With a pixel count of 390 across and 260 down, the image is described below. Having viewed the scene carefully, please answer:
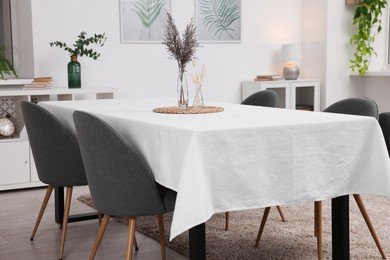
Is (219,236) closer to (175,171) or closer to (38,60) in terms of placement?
(175,171)

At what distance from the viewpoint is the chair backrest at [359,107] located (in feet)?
10.7

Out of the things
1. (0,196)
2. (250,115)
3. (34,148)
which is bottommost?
(0,196)

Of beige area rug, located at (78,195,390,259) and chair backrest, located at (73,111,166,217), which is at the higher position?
chair backrest, located at (73,111,166,217)

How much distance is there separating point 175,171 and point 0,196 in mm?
2936

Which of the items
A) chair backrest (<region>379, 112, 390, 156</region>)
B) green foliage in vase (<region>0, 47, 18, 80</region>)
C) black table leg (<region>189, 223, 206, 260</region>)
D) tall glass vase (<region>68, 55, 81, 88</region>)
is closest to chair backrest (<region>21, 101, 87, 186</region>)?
black table leg (<region>189, 223, 206, 260</region>)

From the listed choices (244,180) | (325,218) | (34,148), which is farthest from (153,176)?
(325,218)

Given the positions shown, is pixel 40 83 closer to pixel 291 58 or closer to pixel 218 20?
pixel 218 20

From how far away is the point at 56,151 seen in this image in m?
3.28

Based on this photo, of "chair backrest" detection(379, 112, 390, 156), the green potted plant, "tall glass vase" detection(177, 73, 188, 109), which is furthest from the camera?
the green potted plant

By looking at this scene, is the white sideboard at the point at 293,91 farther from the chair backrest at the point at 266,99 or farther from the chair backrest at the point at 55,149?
the chair backrest at the point at 55,149

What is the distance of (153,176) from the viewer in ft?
8.46

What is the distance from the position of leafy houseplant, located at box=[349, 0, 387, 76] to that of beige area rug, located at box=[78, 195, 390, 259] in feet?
9.18

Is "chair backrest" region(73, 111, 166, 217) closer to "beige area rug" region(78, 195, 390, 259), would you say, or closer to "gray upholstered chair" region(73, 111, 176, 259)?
"gray upholstered chair" region(73, 111, 176, 259)

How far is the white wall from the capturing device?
5.48 metres
